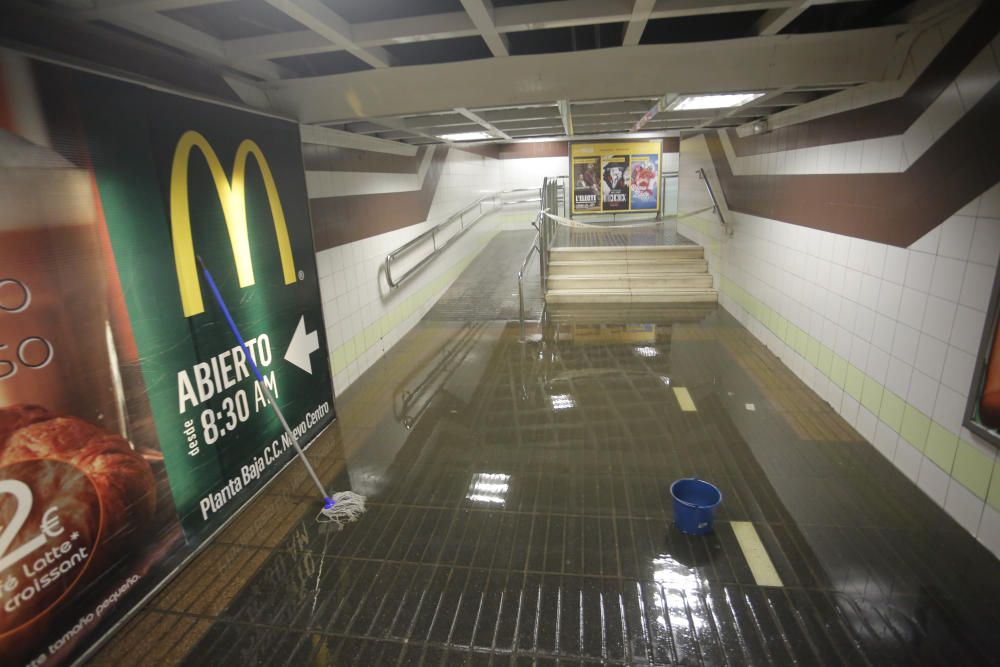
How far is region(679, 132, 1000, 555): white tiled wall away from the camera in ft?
8.42

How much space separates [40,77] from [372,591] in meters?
2.61

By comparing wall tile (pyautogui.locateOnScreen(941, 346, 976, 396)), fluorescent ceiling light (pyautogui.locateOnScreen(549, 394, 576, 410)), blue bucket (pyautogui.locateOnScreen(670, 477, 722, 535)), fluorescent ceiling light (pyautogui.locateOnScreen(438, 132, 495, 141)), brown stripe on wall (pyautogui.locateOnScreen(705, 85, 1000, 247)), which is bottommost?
fluorescent ceiling light (pyautogui.locateOnScreen(549, 394, 576, 410))


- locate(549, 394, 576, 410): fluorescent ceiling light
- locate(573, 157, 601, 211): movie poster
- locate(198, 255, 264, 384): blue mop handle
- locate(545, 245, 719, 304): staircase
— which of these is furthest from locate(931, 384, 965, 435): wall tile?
locate(573, 157, 601, 211): movie poster

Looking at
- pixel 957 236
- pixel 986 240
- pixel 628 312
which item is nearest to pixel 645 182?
pixel 628 312

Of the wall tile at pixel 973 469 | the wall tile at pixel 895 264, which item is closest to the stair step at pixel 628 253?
the wall tile at pixel 895 264

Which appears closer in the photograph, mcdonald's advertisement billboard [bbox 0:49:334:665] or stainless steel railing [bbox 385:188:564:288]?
mcdonald's advertisement billboard [bbox 0:49:334:665]

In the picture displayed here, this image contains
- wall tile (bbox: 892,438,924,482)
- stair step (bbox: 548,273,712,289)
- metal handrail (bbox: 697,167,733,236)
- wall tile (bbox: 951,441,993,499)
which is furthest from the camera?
stair step (bbox: 548,273,712,289)

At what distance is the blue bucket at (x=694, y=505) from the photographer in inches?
105

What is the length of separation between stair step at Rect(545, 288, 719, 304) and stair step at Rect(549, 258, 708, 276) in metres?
0.43

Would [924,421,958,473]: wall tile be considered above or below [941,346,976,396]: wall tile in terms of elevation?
below

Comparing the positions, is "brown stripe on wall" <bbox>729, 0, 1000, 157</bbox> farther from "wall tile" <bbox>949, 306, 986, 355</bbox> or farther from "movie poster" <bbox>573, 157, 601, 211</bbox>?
"movie poster" <bbox>573, 157, 601, 211</bbox>

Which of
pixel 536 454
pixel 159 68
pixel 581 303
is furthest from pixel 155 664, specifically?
pixel 581 303

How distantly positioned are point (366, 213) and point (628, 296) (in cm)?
398

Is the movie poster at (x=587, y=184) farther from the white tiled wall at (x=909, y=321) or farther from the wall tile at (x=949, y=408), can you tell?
the wall tile at (x=949, y=408)
